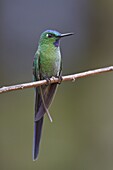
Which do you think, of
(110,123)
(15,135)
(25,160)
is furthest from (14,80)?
(110,123)

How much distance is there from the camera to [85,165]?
2.58m

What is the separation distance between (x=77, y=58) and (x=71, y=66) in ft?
0.25

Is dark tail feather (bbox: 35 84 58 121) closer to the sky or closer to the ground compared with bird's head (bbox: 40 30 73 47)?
closer to the ground

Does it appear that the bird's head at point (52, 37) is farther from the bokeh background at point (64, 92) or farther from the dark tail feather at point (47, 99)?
the bokeh background at point (64, 92)

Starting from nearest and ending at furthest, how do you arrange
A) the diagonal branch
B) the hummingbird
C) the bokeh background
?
1. the diagonal branch
2. the hummingbird
3. the bokeh background

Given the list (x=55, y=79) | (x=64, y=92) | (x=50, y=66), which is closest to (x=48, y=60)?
(x=50, y=66)

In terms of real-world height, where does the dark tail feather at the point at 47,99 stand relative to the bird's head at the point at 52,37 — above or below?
below

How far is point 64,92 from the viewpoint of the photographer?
8.50 feet

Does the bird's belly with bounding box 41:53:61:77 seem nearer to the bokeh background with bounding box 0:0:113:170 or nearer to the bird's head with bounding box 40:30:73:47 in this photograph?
the bird's head with bounding box 40:30:73:47

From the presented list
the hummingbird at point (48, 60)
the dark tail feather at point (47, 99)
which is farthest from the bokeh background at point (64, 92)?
the dark tail feather at point (47, 99)

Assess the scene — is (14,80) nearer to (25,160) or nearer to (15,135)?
(15,135)

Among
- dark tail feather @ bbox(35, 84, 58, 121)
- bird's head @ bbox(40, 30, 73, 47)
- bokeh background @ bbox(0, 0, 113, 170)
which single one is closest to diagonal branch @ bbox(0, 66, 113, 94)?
dark tail feather @ bbox(35, 84, 58, 121)

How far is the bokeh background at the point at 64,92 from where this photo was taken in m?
2.50

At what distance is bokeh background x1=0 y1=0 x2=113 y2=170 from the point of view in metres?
2.50
